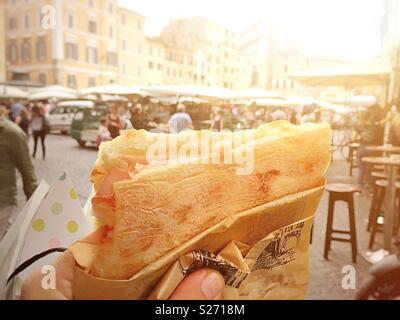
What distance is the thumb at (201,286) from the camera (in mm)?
769

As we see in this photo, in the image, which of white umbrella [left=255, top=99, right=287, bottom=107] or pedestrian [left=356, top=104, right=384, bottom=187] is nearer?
pedestrian [left=356, top=104, right=384, bottom=187]

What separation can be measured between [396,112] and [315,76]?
1649 mm

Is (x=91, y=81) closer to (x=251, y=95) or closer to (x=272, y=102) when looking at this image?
(x=272, y=102)

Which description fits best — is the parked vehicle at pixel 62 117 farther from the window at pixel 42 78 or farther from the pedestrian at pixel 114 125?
the pedestrian at pixel 114 125

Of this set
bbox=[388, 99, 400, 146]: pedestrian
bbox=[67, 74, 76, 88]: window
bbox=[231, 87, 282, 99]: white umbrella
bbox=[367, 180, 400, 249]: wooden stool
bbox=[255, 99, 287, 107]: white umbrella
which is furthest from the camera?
bbox=[67, 74, 76, 88]: window

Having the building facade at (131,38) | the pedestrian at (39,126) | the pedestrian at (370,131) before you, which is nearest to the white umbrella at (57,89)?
the building facade at (131,38)

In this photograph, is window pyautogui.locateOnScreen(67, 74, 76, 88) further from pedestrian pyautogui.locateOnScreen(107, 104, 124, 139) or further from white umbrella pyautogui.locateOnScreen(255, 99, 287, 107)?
pedestrian pyautogui.locateOnScreen(107, 104, 124, 139)

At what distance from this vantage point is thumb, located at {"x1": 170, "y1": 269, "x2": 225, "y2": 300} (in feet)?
2.52

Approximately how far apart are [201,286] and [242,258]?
0.34 feet

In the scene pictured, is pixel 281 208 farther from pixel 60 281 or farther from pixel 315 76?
pixel 315 76

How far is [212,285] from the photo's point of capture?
0.77 m

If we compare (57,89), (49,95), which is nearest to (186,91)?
(49,95)

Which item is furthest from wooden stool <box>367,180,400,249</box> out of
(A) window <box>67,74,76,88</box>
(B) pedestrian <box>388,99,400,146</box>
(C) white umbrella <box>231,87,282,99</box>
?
(A) window <box>67,74,76,88</box>

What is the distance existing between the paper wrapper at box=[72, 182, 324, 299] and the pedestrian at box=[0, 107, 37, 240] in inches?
100
